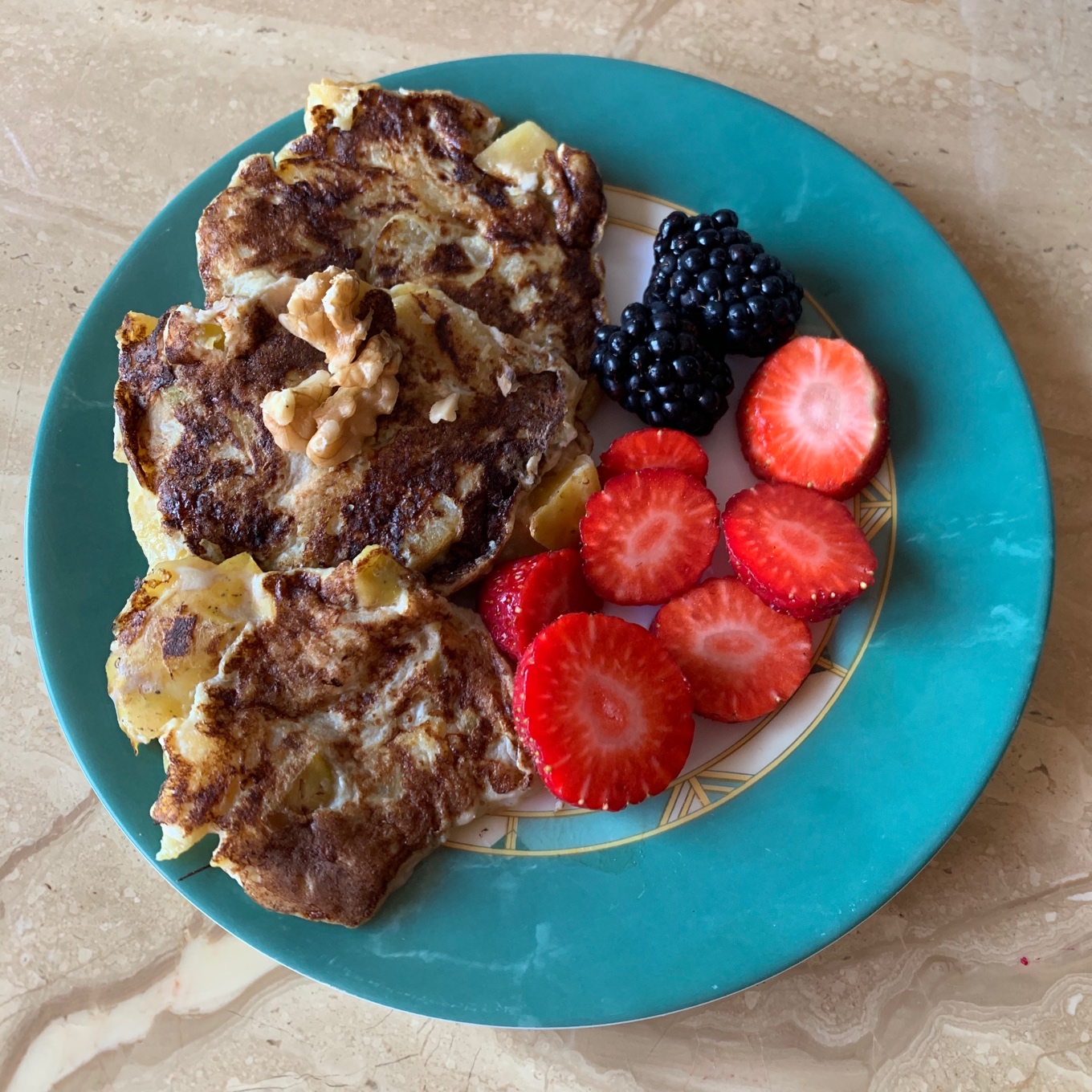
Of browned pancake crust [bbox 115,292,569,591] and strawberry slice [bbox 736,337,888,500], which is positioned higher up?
strawberry slice [bbox 736,337,888,500]

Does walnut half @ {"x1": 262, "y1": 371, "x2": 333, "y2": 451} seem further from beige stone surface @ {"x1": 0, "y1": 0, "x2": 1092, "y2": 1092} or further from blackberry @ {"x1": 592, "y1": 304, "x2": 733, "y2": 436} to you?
beige stone surface @ {"x1": 0, "y1": 0, "x2": 1092, "y2": 1092}

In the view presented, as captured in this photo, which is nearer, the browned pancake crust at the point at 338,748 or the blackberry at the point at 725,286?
the browned pancake crust at the point at 338,748

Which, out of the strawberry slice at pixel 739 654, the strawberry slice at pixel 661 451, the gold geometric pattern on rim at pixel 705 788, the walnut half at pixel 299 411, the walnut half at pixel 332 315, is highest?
the walnut half at pixel 332 315

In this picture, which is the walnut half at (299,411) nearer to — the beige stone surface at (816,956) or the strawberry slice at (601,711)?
the strawberry slice at (601,711)

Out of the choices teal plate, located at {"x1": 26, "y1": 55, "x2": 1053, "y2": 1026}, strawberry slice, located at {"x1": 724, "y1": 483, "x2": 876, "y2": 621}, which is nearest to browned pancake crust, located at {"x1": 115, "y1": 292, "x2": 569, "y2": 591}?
teal plate, located at {"x1": 26, "y1": 55, "x2": 1053, "y2": 1026}

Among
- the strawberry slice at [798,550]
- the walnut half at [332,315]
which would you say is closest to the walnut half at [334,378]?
the walnut half at [332,315]

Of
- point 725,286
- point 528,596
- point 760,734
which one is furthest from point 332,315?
point 760,734

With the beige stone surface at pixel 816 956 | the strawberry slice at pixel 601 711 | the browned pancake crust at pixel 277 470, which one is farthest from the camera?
the beige stone surface at pixel 816 956

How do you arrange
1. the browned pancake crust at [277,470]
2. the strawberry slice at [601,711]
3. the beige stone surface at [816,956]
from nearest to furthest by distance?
the strawberry slice at [601,711] → the browned pancake crust at [277,470] → the beige stone surface at [816,956]
